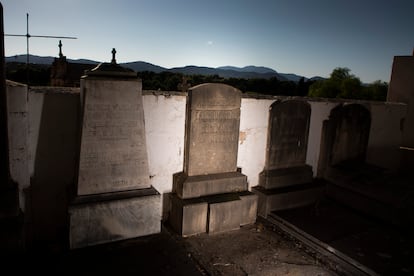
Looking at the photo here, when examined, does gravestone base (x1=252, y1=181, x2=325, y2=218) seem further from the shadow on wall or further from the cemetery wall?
the shadow on wall

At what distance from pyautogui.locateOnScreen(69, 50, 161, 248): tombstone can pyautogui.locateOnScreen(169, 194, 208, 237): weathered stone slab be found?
42 cm

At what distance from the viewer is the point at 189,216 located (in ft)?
14.0

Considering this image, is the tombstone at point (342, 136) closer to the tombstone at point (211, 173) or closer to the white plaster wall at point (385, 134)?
the white plaster wall at point (385, 134)

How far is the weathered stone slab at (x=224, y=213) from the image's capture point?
4383 mm

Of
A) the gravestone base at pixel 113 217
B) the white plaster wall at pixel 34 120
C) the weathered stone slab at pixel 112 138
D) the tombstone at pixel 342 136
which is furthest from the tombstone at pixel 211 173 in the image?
the tombstone at pixel 342 136

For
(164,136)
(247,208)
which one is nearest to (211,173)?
(247,208)

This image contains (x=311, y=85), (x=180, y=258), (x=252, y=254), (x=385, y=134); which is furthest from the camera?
(x=311, y=85)

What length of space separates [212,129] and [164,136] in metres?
0.79

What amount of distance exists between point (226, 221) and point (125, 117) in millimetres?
2244

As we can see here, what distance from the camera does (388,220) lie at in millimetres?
5109

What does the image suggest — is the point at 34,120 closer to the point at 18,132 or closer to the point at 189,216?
the point at 18,132

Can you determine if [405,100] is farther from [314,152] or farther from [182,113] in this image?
[182,113]

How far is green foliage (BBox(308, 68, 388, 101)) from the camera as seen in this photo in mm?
22156

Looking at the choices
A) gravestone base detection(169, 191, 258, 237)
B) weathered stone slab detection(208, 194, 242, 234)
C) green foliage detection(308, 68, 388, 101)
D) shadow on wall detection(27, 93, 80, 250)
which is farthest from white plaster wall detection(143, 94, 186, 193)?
green foliage detection(308, 68, 388, 101)
